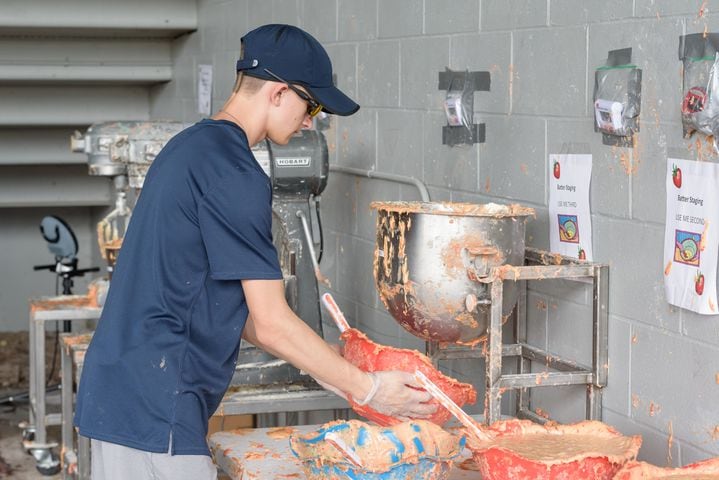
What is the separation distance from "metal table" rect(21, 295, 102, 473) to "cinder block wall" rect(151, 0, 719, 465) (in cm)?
99

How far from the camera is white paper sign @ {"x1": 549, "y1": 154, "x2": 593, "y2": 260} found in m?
2.18

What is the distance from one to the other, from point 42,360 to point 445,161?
1.91 meters

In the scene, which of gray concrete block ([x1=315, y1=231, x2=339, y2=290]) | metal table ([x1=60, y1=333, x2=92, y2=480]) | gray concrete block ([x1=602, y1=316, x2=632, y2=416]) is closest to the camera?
gray concrete block ([x1=602, y1=316, x2=632, y2=416])

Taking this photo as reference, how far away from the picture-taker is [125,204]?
11.6 feet

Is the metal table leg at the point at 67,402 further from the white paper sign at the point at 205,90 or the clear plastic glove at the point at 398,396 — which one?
the clear plastic glove at the point at 398,396

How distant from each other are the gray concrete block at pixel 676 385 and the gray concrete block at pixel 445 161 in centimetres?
73

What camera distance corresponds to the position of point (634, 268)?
204 centimetres

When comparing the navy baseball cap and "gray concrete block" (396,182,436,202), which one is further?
"gray concrete block" (396,182,436,202)

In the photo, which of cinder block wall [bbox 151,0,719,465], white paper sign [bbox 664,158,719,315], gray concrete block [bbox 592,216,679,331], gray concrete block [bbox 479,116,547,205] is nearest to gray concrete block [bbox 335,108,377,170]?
cinder block wall [bbox 151,0,719,465]

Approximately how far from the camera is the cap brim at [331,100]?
6.10 feet

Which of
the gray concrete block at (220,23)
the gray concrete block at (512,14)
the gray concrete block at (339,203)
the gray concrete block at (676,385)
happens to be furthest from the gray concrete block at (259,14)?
the gray concrete block at (676,385)

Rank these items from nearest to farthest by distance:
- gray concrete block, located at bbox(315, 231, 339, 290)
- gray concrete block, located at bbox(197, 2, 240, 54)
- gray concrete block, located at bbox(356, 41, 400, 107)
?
gray concrete block, located at bbox(356, 41, 400, 107) → gray concrete block, located at bbox(315, 231, 339, 290) → gray concrete block, located at bbox(197, 2, 240, 54)

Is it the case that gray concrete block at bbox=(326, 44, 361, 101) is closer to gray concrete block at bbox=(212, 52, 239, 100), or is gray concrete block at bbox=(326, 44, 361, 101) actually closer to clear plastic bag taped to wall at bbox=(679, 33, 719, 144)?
gray concrete block at bbox=(212, 52, 239, 100)

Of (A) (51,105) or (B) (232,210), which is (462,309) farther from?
(A) (51,105)
